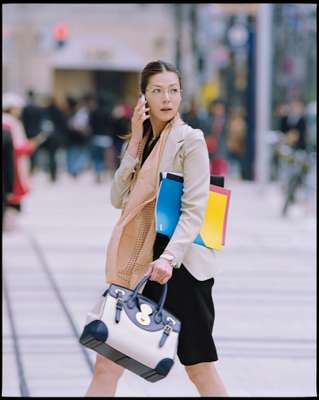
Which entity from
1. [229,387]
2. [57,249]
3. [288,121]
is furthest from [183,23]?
[229,387]

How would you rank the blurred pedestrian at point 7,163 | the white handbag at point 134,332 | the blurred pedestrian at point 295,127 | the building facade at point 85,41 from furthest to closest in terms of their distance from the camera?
1. the building facade at point 85,41
2. the blurred pedestrian at point 295,127
3. the blurred pedestrian at point 7,163
4. the white handbag at point 134,332

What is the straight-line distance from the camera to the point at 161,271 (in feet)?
15.2

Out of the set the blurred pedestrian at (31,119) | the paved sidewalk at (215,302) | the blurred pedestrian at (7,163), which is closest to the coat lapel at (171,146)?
the paved sidewalk at (215,302)

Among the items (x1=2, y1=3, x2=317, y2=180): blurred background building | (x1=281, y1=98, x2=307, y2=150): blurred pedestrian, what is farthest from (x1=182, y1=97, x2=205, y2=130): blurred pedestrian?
(x1=281, y1=98, x2=307, y2=150): blurred pedestrian

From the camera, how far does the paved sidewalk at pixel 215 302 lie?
704 cm

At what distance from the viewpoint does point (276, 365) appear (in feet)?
24.5

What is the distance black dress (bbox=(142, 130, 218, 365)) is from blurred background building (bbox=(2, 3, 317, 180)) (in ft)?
65.5

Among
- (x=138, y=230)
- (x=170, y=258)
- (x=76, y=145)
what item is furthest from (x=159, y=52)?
(x=170, y=258)

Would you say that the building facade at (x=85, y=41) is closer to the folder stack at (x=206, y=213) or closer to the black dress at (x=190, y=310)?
the folder stack at (x=206, y=213)

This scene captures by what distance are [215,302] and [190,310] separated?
199 inches

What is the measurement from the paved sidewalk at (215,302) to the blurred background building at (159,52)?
950cm

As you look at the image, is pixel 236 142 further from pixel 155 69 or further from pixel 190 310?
pixel 190 310

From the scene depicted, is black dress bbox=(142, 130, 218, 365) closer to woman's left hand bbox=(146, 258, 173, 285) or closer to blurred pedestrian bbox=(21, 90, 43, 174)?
woman's left hand bbox=(146, 258, 173, 285)

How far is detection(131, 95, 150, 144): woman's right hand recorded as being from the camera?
16.1ft
